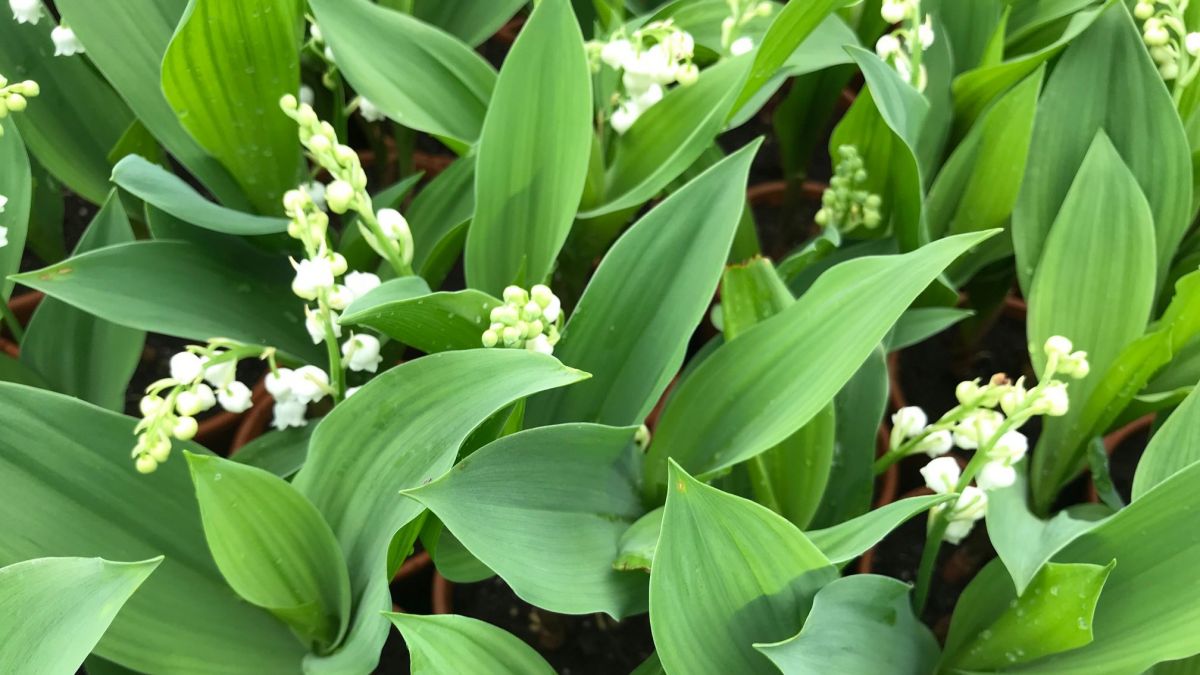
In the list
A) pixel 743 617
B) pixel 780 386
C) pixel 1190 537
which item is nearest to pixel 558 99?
pixel 780 386

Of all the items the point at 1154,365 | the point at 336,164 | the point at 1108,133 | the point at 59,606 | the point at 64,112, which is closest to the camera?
the point at 59,606

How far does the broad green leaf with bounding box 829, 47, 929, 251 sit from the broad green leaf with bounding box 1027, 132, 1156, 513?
10 cm

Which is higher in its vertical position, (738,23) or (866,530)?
(738,23)

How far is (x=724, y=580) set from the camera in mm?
531

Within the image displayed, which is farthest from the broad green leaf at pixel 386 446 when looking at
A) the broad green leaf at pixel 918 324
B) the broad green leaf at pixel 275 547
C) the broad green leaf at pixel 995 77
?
the broad green leaf at pixel 995 77

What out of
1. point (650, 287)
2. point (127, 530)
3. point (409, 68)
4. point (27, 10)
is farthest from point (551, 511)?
point (27, 10)

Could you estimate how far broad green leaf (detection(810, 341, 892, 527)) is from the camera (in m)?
0.70

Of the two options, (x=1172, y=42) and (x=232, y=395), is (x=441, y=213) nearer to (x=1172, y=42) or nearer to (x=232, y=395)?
(x=232, y=395)

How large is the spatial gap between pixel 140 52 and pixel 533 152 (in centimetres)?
33

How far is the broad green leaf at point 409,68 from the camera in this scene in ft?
2.45

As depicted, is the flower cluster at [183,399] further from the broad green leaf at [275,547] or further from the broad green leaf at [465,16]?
Result: the broad green leaf at [465,16]

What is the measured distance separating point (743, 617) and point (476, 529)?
0.16 metres

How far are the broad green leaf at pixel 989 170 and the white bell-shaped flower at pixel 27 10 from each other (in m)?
0.76

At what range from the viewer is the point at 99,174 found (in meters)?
0.92
